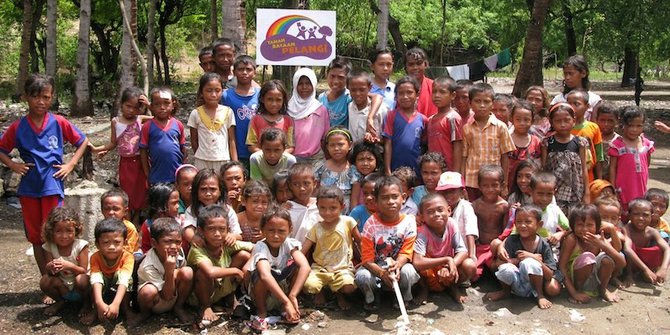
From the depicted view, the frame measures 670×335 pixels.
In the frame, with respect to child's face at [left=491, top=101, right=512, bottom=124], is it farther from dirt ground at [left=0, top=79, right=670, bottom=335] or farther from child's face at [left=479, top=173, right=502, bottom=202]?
dirt ground at [left=0, top=79, right=670, bottom=335]

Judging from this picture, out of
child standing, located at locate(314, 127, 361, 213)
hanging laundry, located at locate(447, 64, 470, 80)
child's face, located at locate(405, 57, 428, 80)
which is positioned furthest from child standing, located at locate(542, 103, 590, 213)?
hanging laundry, located at locate(447, 64, 470, 80)

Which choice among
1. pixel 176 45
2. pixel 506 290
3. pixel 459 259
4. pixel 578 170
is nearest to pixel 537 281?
pixel 506 290

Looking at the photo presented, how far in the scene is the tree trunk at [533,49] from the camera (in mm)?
12953

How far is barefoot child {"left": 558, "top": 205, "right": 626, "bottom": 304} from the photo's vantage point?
15.5ft

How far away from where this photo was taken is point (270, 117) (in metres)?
5.38

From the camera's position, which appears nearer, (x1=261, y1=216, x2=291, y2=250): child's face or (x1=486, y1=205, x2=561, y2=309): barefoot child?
(x1=261, y1=216, x2=291, y2=250): child's face

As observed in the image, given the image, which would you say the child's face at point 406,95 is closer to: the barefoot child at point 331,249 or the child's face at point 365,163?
the child's face at point 365,163

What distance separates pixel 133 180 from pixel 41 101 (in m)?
1.04

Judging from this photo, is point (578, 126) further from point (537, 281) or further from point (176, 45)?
point (176, 45)

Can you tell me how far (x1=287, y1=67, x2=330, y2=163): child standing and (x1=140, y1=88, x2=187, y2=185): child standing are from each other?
1.01m

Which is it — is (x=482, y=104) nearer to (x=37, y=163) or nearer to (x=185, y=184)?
(x=185, y=184)

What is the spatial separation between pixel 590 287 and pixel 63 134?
419cm

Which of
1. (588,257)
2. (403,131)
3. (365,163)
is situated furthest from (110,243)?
(588,257)

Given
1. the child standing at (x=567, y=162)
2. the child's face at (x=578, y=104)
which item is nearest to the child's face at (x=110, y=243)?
the child standing at (x=567, y=162)
